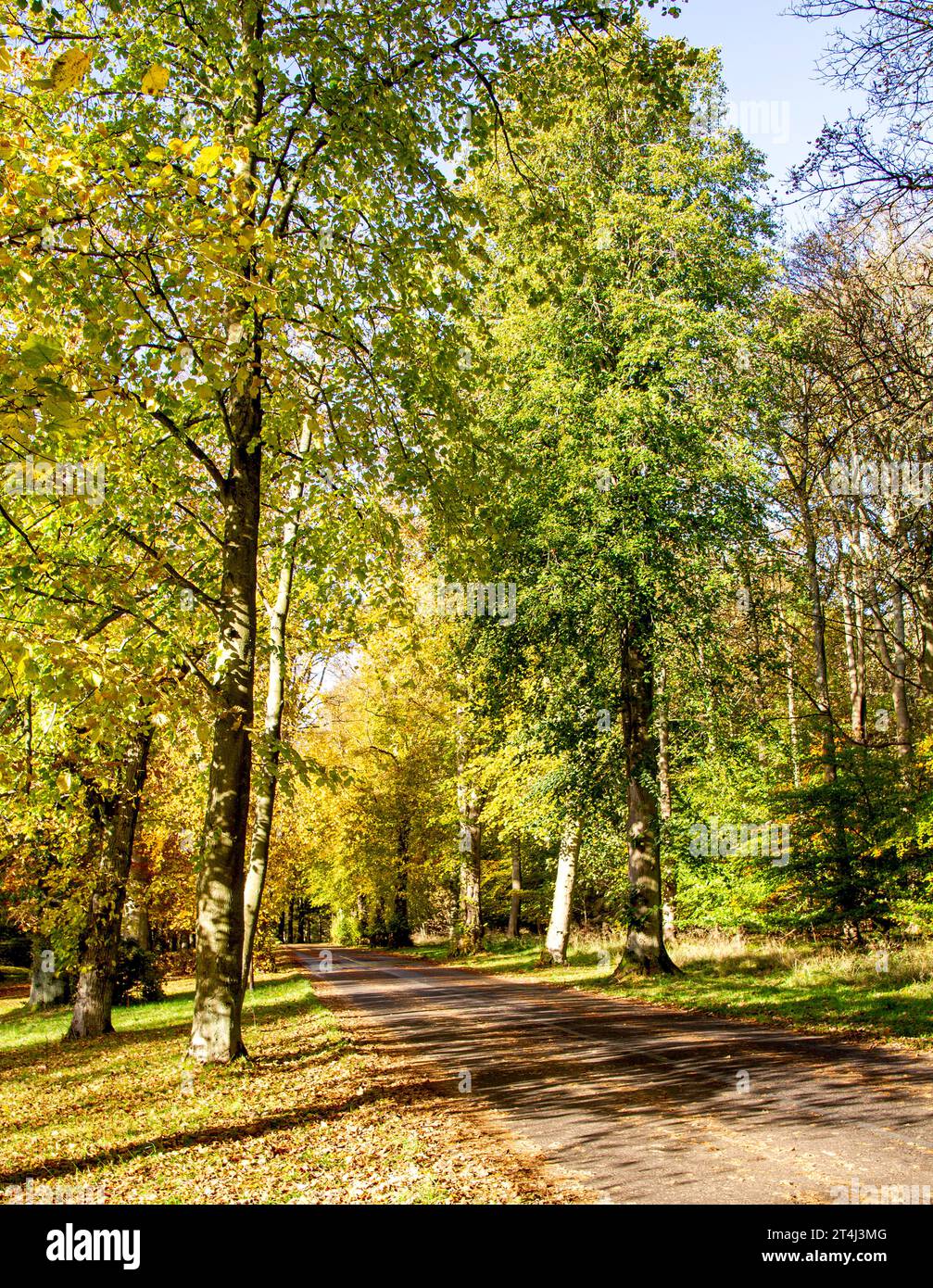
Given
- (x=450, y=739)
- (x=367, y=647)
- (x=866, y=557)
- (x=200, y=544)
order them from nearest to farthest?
(x=200, y=544) < (x=866, y=557) < (x=367, y=647) < (x=450, y=739)

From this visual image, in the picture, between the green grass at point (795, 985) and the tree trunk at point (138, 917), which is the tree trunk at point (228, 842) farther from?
the tree trunk at point (138, 917)

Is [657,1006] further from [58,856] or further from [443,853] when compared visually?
[443,853]

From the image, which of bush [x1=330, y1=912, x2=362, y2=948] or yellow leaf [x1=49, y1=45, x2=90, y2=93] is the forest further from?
bush [x1=330, y1=912, x2=362, y2=948]

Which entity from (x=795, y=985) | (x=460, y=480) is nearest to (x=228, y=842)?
(x=460, y=480)

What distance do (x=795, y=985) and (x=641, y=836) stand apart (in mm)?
4198

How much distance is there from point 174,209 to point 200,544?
6073 millimetres

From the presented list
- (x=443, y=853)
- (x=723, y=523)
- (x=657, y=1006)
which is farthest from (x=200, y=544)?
(x=443, y=853)

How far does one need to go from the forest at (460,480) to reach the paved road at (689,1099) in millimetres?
2494

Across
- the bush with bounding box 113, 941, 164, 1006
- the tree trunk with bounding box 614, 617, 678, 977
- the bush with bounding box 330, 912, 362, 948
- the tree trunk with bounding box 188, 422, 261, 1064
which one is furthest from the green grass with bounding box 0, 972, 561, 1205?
the bush with bounding box 330, 912, 362, 948

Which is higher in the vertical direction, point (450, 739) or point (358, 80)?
point (358, 80)

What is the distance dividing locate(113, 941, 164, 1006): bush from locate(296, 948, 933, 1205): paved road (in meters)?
10.9

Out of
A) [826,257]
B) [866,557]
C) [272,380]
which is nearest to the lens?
[272,380]

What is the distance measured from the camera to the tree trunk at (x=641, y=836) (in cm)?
1719

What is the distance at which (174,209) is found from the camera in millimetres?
6109
